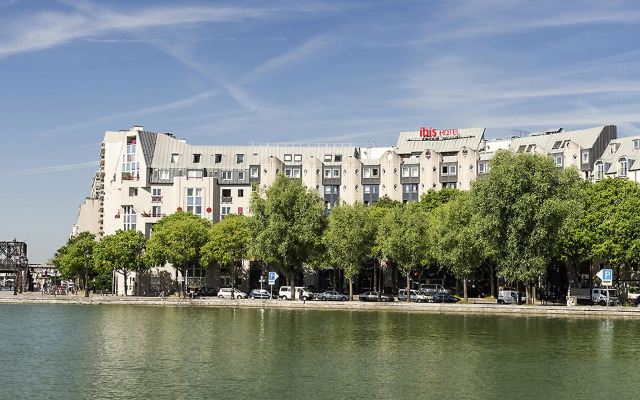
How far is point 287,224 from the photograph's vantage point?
127 metres

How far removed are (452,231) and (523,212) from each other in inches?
723

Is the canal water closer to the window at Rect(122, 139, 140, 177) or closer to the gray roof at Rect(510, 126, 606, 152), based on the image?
the gray roof at Rect(510, 126, 606, 152)

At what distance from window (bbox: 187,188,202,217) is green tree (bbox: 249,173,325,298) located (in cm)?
4533

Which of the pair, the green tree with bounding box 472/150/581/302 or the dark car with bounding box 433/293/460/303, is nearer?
the green tree with bounding box 472/150/581/302

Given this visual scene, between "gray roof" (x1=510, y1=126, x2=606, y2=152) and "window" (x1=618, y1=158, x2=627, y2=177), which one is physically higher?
"gray roof" (x1=510, y1=126, x2=606, y2=152)

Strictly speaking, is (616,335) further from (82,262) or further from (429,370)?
(82,262)

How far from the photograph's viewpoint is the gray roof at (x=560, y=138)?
162 m

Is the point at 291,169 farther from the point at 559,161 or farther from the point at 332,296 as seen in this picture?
the point at 559,161

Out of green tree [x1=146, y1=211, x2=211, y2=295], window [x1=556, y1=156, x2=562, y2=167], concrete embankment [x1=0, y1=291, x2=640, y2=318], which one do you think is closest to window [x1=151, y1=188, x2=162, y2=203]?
green tree [x1=146, y1=211, x2=211, y2=295]

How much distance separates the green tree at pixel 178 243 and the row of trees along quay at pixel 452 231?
187 millimetres

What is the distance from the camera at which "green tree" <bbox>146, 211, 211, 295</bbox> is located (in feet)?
480

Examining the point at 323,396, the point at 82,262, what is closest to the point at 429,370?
the point at 323,396

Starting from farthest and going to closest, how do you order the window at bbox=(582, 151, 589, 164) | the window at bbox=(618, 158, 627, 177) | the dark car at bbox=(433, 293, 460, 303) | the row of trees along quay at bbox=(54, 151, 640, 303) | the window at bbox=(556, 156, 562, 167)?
the window at bbox=(556, 156, 562, 167) < the window at bbox=(582, 151, 589, 164) < the window at bbox=(618, 158, 627, 177) < the dark car at bbox=(433, 293, 460, 303) < the row of trees along quay at bbox=(54, 151, 640, 303)

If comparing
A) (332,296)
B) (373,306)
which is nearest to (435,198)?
(332,296)
